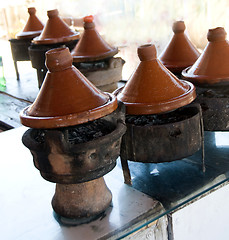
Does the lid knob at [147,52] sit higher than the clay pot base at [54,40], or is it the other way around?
the lid knob at [147,52]

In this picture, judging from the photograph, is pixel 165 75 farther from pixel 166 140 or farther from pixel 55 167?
pixel 55 167

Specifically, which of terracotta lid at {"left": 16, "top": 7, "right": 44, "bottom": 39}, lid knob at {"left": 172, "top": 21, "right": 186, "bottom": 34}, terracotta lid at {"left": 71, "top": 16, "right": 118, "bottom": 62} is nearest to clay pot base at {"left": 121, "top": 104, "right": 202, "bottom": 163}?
lid knob at {"left": 172, "top": 21, "right": 186, "bottom": 34}

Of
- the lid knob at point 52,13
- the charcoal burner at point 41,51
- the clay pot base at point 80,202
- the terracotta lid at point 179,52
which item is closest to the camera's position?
the clay pot base at point 80,202

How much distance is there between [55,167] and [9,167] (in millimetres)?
578

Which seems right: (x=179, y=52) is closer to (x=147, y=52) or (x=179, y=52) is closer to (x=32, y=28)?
(x=147, y=52)

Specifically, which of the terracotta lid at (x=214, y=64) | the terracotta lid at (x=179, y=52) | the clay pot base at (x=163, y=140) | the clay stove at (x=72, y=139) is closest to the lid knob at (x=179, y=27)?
the terracotta lid at (x=179, y=52)

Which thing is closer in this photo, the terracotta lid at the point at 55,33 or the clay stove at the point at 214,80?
the clay stove at the point at 214,80

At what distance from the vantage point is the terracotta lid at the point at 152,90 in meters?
1.14

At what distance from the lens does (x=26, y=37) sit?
2.79 meters

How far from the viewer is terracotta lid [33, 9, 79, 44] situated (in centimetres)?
233

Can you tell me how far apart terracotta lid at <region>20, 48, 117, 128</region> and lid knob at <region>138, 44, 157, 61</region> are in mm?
224

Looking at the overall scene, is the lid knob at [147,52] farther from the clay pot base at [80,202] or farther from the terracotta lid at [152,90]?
the clay pot base at [80,202]

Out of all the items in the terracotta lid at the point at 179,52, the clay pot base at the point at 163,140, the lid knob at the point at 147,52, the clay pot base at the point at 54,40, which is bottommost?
the clay pot base at the point at 163,140

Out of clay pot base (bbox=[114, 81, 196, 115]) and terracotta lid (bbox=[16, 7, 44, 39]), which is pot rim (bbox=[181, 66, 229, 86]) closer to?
clay pot base (bbox=[114, 81, 196, 115])
